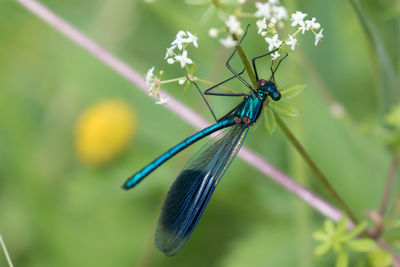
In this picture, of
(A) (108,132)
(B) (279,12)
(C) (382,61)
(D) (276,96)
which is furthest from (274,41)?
(A) (108,132)

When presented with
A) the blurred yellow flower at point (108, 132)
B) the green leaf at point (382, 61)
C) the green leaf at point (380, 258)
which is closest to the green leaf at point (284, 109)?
the green leaf at point (382, 61)

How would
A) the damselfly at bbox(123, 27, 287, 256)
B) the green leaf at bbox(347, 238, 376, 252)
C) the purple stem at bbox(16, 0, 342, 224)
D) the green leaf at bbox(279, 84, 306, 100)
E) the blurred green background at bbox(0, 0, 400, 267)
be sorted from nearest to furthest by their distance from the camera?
the green leaf at bbox(279, 84, 306, 100), the green leaf at bbox(347, 238, 376, 252), the damselfly at bbox(123, 27, 287, 256), the purple stem at bbox(16, 0, 342, 224), the blurred green background at bbox(0, 0, 400, 267)

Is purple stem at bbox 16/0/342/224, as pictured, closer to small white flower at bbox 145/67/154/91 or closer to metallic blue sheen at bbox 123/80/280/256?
metallic blue sheen at bbox 123/80/280/256

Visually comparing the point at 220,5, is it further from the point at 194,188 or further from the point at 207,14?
the point at 194,188

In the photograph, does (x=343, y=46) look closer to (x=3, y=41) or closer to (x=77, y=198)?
(x=77, y=198)

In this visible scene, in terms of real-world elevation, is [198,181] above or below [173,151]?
below

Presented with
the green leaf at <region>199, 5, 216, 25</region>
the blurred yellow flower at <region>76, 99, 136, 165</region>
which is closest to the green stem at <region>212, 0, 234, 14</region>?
the green leaf at <region>199, 5, 216, 25</region>
